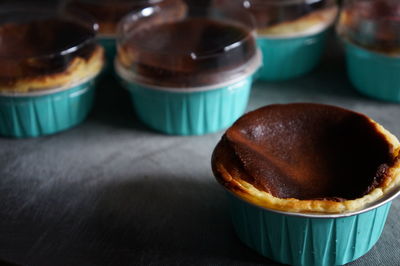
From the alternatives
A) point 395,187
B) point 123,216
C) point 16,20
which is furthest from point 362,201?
point 16,20

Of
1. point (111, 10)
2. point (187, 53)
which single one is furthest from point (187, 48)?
point (111, 10)

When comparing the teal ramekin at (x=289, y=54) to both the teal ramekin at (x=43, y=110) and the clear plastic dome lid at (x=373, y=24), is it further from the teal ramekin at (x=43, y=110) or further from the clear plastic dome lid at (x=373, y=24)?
the teal ramekin at (x=43, y=110)

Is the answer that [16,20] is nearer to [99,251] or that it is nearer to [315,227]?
[99,251]

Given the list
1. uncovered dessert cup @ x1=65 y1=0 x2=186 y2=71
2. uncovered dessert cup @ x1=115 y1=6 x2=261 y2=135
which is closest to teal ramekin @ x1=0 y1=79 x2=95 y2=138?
uncovered dessert cup @ x1=115 y1=6 x2=261 y2=135

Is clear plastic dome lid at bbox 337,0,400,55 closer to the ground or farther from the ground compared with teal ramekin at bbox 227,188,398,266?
farther from the ground

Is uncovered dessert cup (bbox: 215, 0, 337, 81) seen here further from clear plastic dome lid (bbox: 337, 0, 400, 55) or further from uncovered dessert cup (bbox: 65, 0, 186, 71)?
uncovered dessert cup (bbox: 65, 0, 186, 71)

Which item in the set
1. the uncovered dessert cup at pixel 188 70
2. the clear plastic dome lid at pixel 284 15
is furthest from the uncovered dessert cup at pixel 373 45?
the uncovered dessert cup at pixel 188 70

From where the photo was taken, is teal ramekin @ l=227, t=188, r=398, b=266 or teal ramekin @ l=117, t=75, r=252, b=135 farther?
teal ramekin @ l=117, t=75, r=252, b=135
